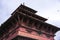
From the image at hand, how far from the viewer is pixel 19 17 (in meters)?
17.5

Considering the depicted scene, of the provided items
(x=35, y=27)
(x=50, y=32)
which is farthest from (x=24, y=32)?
(x=50, y=32)

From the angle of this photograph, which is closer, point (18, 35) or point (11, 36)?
point (18, 35)

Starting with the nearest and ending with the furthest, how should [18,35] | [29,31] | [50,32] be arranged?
[18,35] < [29,31] < [50,32]

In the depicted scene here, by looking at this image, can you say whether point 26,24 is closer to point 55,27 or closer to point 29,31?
point 29,31

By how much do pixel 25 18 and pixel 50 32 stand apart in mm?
4090

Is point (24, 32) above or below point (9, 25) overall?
below

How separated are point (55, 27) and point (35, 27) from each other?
2.73 metres

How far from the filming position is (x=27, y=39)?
1786 cm

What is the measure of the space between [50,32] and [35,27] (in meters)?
2.28

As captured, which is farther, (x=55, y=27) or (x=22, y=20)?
(x=55, y=27)

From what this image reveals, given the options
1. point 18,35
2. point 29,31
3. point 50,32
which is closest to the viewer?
point 18,35

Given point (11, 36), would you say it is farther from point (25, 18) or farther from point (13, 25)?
point (25, 18)

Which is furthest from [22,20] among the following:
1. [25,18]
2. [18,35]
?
[18,35]

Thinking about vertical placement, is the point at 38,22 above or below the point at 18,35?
above
